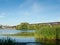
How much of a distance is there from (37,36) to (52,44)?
4492 mm

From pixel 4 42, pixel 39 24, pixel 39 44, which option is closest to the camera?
pixel 4 42

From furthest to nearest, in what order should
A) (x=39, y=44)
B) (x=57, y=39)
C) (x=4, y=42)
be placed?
1. (x=57, y=39)
2. (x=39, y=44)
3. (x=4, y=42)

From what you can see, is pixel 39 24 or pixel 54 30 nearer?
pixel 54 30

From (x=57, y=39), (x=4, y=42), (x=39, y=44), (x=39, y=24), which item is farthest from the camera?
(x=39, y=24)

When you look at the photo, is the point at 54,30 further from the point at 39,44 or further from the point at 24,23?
the point at 24,23

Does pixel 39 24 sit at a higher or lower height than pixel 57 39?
higher

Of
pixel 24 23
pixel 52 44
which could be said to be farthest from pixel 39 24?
pixel 52 44

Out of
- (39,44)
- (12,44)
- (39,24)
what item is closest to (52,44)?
(39,44)

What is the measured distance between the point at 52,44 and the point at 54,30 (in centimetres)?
407

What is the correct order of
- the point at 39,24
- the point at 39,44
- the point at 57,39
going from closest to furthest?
the point at 39,44 → the point at 57,39 → the point at 39,24

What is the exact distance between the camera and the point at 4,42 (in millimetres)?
7152

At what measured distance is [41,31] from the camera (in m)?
19.8

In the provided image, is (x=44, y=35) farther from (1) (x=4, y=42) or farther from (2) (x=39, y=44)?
(1) (x=4, y=42)

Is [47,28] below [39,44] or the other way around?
the other way around
